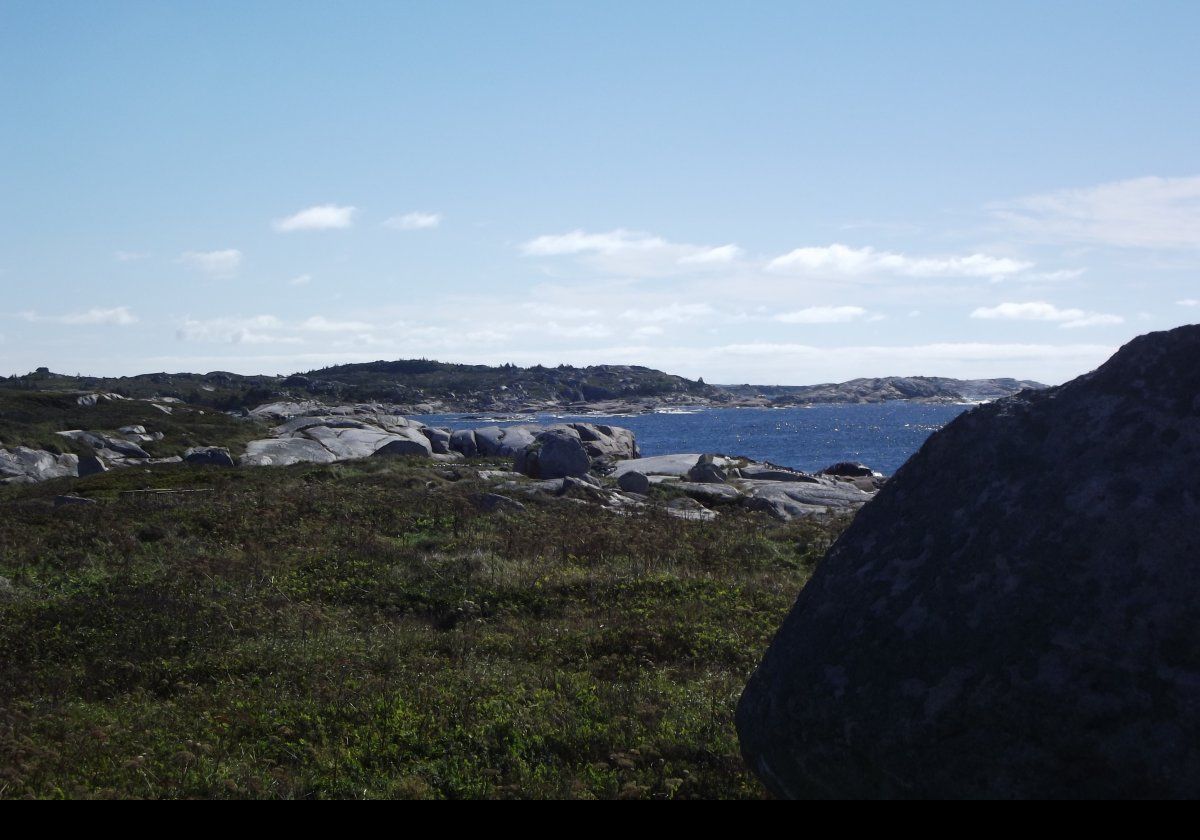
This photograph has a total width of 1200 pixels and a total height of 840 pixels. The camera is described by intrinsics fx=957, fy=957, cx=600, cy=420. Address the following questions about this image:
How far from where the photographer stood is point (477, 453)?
47438 mm

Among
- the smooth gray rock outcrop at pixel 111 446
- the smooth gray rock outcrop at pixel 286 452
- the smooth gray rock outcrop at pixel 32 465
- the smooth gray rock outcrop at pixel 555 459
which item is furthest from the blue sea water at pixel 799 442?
the smooth gray rock outcrop at pixel 32 465

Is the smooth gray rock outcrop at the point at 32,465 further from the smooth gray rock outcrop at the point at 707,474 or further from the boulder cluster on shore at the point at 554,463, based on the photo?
the smooth gray rock outcrop at the point at 707,474

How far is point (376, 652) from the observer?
1052cm

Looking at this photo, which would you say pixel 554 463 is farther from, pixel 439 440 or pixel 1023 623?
pixel 1023 623

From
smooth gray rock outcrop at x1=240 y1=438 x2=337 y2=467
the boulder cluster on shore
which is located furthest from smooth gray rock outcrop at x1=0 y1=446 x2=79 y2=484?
smooth gray rock outcrop at x1=240 y1=438 x2=337 y2=467

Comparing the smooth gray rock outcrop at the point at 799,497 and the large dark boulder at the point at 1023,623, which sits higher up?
the large dark boulder at the point at 1023,623

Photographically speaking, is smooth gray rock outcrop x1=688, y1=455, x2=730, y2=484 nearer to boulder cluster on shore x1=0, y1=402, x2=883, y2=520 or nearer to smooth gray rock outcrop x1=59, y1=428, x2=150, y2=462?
boulder cluster on shore x1=0, y1=402, x2=883, y2=520

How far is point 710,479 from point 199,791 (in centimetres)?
2629

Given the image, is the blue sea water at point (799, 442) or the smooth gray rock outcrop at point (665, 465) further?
the blue sea water at point (799, 442)

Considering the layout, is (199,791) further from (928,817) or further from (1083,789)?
(1083,789)

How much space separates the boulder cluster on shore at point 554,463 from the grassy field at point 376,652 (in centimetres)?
619

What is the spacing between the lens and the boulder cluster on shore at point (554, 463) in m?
27.6

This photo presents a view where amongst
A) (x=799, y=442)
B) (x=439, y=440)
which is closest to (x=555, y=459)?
(x=439, y=440)

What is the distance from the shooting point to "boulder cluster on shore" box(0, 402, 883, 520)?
27.6 metres
